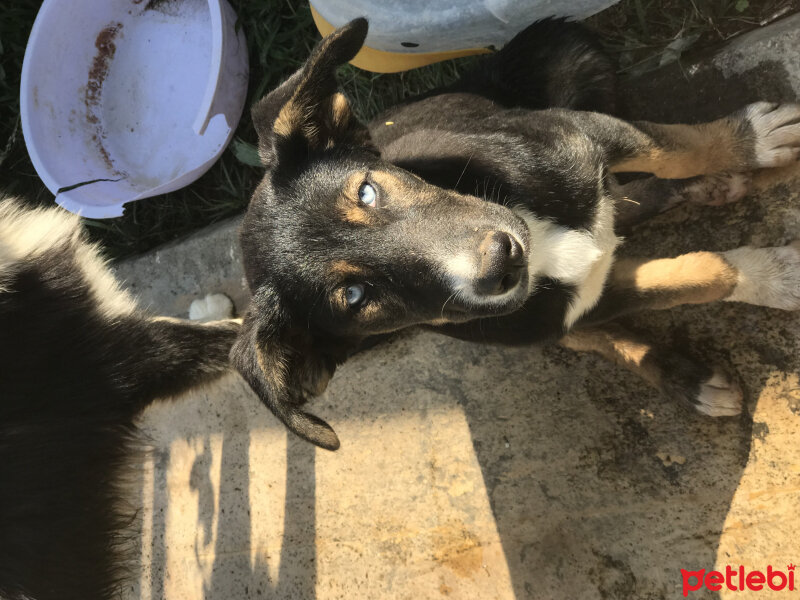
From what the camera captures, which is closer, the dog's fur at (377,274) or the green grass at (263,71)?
the dog's fur at (377,274)

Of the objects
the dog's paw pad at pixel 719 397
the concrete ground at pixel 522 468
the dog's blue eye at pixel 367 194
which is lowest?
the concrete ground at pixel 522 468

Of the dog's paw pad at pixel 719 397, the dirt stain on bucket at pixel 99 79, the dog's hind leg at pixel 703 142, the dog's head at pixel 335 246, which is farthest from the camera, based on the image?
the dirt stain on bucket at pixel 99 79

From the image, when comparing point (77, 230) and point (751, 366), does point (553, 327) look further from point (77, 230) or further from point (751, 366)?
point (77, 230)

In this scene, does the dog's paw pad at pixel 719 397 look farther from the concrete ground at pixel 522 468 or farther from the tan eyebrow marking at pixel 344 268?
the tan eyebrow marking at pixel 344 268

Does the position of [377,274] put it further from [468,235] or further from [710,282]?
[710,282]

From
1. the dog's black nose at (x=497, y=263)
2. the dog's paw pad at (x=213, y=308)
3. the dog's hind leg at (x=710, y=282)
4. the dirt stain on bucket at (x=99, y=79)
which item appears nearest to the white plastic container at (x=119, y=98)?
the dirt stain on bucket at (x=99, y=79)

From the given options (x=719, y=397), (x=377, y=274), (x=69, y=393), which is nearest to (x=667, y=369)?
(x=719, y=397)
